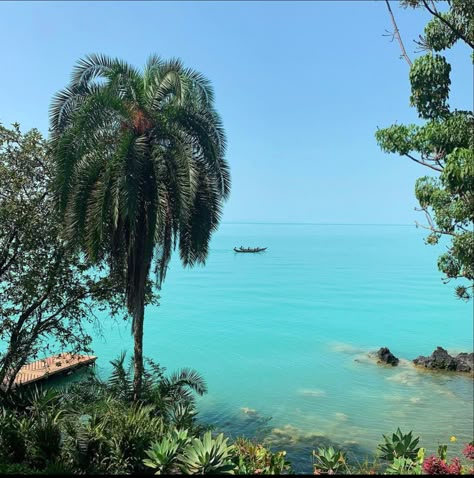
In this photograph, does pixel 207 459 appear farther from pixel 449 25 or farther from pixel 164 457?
pixel 449 25

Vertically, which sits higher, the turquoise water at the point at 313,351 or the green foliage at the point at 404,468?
the turquoise water at the point at 313,351

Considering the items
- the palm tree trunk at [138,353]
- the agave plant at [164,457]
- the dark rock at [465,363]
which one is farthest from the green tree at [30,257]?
the dark rock at [465,363]

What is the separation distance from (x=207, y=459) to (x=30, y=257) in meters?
9.28

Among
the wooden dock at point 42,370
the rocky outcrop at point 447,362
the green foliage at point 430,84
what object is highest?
the green foliage at point 430,84

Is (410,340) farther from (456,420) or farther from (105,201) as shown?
(105,201)

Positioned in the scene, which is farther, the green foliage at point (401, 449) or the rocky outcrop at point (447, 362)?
the rocky outcrop at point (447, 362)

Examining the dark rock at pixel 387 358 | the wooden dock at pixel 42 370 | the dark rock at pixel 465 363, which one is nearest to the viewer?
the wooden dock at pixel 42 370

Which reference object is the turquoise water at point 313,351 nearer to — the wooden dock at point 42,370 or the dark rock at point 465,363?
the dark rock at point 465,363

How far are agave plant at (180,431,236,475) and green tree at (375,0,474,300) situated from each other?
6033 millimetres

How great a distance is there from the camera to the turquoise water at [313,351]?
1952cm

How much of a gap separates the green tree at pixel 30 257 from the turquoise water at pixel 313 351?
2.72m

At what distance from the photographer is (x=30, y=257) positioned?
13797mm

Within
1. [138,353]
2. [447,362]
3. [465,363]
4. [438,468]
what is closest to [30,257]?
[138,353]

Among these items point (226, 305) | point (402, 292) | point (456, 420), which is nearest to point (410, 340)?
point (456, 420)
